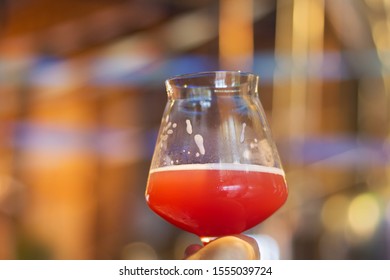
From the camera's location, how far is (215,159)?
62 centimetres

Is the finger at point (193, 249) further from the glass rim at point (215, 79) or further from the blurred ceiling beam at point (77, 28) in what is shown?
the blurred ceiling beam at point (77, 28)

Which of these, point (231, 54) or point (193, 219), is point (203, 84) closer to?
point (193, 219)

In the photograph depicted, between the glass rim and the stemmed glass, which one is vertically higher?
the glass rim

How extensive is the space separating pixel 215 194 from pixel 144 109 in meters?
2.01

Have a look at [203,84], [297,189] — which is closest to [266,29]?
[297,189]

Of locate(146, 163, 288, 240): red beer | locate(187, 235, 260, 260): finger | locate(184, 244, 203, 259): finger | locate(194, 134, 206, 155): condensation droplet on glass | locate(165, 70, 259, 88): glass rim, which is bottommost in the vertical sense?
locate(184, 244, 203, 259): finger

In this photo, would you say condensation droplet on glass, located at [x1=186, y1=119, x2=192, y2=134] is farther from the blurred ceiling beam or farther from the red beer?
the blurred ceiling beam

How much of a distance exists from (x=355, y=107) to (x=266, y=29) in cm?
59

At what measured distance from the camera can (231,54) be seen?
249 cm

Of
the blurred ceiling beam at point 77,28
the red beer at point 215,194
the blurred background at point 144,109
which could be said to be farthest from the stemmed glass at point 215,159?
the blurred ceiling beam at point 77,28

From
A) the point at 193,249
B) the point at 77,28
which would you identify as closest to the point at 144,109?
the point at 77,28

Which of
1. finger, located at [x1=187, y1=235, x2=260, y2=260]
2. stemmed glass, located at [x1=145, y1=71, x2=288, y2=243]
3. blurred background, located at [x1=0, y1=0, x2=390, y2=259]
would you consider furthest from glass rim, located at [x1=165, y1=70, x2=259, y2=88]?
blurred background, located at [x1=0, y1=0, x2=390, y2=259]

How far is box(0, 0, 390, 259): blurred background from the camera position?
2365 millimetres

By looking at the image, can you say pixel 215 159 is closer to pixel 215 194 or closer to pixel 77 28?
pixel 215 194
